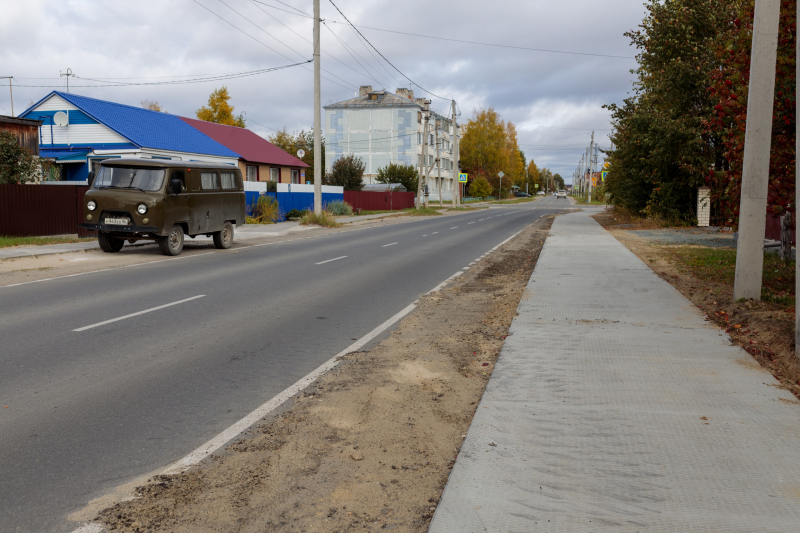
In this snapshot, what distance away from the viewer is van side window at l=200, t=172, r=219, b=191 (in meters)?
17.4

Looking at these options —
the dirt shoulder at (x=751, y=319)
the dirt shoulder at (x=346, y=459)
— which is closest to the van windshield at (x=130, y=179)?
the dirt shoulder at (x=346, y=459)

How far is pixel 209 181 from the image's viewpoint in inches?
698

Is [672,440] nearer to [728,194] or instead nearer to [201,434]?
[201,434]

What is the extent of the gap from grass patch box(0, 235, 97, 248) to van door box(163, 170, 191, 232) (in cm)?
481

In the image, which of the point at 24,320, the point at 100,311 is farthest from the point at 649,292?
the point at 24,320

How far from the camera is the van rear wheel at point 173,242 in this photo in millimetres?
16219

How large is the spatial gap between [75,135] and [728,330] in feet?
103

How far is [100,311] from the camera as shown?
8867mm

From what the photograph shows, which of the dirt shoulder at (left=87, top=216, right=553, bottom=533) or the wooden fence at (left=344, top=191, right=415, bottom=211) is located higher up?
the wooden fence at (left=344, top=191, right=415, bottom=211)

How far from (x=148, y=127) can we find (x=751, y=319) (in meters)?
32.5

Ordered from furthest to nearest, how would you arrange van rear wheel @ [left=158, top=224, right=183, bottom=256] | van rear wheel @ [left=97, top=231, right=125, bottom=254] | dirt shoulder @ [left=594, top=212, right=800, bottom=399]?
van rear wheel @ [left=97, top=231, right=125, bottom=254] < van rear wheel @ [left=158, top=224, right=183, bottom=256] < dirt shoulder @ [left=594, top=212, right=800, bottom=399]

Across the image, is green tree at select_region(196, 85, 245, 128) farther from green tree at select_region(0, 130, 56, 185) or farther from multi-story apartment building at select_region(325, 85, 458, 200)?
green tree at select_region(0, 130, 56, 185)

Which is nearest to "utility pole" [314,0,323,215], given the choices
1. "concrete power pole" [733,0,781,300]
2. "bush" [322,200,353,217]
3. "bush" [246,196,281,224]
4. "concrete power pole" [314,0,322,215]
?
"concrete power pole" [314,0,322,215]

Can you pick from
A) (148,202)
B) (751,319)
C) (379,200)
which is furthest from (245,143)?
(751,319)
